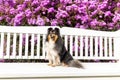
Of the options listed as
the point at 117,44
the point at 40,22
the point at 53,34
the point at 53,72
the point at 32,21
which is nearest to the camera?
the point at 53,72

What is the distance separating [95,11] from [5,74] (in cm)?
321

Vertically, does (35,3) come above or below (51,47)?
above

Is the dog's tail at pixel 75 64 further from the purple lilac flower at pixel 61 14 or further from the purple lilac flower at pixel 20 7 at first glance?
the purple lilac flower at pixel 20 7

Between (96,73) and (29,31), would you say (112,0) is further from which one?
(96,73)

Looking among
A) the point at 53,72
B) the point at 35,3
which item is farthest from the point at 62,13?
the point at 53,72

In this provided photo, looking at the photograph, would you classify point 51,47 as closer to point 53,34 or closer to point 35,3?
point 53,34

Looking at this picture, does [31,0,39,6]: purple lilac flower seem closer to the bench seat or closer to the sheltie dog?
the sheltie dog

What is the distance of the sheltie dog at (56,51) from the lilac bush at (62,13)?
169 centimetres

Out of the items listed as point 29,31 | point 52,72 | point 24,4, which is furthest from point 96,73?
point 24,4

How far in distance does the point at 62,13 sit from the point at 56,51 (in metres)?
1.86

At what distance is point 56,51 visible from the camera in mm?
5551

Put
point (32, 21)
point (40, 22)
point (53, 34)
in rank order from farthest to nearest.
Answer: point (32, 21), point (40, 22), point (53, 34)

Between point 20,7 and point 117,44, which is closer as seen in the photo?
point 117,44

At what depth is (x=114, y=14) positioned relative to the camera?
297 inches
